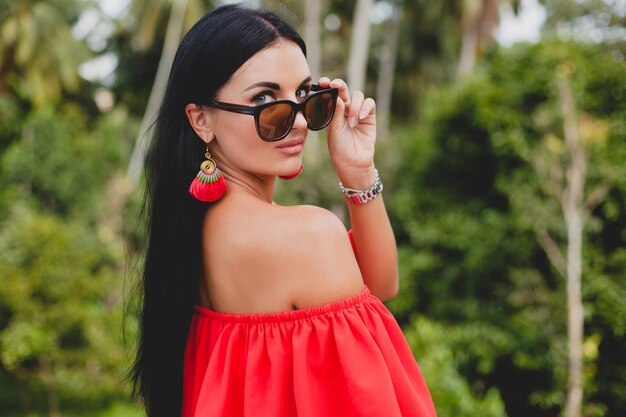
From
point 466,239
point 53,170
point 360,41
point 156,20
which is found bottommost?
point 466,239

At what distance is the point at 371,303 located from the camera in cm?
121

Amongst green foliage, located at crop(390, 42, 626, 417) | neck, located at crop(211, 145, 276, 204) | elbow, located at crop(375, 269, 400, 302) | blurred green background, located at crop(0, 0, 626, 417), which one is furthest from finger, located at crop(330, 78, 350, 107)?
green foliage, located at crop(390, 42, 626, 417)

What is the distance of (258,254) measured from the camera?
1.16 meters

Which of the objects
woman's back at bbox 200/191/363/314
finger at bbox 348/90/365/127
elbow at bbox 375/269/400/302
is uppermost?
finger at bbox 348/90/365/127

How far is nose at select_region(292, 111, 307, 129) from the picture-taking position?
1.29m

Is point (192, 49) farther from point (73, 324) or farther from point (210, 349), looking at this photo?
point (73, 324)

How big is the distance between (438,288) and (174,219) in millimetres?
10355

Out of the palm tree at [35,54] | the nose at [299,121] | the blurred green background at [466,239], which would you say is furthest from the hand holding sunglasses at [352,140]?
the palm tree at [35,54]

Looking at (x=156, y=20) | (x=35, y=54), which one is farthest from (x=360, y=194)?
(x=156, y=20)

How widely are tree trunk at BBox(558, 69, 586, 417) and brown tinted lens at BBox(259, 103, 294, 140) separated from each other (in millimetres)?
7577

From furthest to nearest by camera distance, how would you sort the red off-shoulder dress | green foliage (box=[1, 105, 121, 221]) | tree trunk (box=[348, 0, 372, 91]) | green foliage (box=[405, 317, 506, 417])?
tree trunk (box=[348, 0, 372, 91])
green foliage (box=[1, 105, 121, 221])
green foliage (box=[405, 317, 506, 417])
the red off-shoulder dress

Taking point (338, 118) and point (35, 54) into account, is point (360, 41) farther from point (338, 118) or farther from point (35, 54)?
point (338, 118)

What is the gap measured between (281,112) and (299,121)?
54 millimetres

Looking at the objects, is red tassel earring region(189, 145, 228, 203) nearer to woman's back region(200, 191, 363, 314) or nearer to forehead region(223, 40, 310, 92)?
woman's back region(200, 191, 363, 314)
